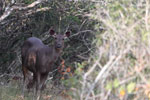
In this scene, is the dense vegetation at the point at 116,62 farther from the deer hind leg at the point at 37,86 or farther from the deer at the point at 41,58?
the deer at the point at 41,58

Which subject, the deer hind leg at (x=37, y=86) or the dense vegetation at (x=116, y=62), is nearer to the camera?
the dense vegetation at (x=116, y=62)

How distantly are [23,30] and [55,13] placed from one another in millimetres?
1495

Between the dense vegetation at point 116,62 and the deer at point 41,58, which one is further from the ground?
the dense vegetation at point 116,62

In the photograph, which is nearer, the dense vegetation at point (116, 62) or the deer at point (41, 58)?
the dense vegetation at point (116, 62)

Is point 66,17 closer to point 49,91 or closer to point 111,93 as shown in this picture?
point 49,91

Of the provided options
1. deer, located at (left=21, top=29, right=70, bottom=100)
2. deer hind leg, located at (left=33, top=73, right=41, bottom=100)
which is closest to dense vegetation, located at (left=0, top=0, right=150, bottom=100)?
deer hind leg, located at (left=33, top=73, right=41, bottom=100)

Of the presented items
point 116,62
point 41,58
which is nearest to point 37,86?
point 41,58

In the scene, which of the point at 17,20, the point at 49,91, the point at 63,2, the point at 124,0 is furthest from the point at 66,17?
the point at 124,0

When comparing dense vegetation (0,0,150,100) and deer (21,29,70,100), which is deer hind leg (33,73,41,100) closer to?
deer (21,29,70,100)

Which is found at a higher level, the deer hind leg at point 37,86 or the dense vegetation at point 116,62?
the dense vegetation at point 116,62

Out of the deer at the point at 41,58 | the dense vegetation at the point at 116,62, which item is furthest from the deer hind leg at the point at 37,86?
the dense vegetation at the point at 116,62

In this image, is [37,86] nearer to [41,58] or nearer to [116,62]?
[41,58]

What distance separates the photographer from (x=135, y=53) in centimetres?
642

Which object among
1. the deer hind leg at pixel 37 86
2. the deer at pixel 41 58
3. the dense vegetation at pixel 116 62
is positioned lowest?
the deer hind leg at pixel 37 86
